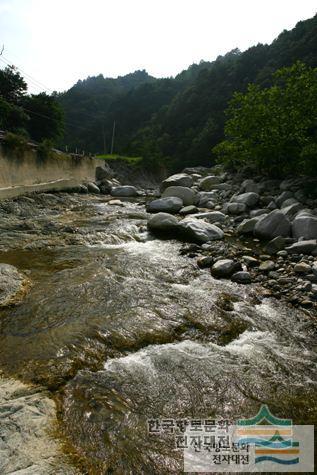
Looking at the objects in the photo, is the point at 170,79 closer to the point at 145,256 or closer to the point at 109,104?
the point at 109,104

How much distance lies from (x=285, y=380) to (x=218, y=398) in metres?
1.00

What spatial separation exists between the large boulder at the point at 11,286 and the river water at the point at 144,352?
7.9 inches

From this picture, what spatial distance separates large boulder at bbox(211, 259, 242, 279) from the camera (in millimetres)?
7461

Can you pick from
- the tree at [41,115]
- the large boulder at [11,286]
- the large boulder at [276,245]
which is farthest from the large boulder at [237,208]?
the tree at [41,115]

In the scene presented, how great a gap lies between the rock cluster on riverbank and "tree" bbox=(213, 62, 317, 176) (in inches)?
43.0

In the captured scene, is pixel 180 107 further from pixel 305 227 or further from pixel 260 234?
pixel 305 227

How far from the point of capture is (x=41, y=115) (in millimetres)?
34250

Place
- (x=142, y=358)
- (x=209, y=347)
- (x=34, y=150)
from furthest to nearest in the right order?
(x=34, y=150) < (x=209, y=347) < (x=142, y=358)

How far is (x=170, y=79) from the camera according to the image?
299 feet

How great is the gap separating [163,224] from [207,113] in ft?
185

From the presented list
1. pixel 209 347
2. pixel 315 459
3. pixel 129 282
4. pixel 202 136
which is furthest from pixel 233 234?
pixel 202 136

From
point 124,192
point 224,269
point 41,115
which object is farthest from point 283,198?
point 41,115

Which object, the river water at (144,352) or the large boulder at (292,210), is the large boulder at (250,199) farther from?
the river water at (144,352)

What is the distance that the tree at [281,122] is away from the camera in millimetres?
14297
